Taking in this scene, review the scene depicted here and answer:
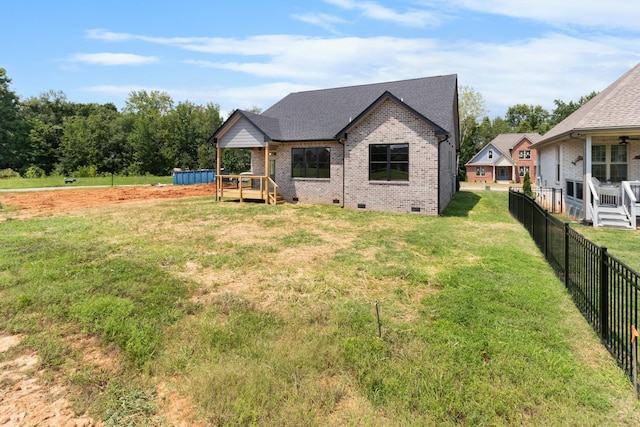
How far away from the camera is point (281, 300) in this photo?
5605 millimetres

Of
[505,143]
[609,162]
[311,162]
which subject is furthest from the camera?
[505,143]

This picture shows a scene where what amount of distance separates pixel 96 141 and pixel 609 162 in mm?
58457

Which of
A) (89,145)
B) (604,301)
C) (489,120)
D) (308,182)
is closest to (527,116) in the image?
(489,120)

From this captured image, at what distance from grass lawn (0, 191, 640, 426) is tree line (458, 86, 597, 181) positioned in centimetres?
4489

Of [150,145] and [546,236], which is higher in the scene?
[150,145]

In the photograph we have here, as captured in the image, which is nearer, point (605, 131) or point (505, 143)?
point (605, 131)

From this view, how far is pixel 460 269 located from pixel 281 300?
3750 millimetres

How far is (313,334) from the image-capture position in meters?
4.43

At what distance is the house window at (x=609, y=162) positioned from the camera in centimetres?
1385

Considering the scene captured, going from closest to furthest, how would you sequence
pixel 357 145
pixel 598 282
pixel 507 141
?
pixel 598 282
pixel 357 145
pixel 507 141

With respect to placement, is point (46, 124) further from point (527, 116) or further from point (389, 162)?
point (527, 116)

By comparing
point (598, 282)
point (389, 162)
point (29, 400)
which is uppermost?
point (389, 162)

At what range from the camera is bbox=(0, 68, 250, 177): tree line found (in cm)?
4962

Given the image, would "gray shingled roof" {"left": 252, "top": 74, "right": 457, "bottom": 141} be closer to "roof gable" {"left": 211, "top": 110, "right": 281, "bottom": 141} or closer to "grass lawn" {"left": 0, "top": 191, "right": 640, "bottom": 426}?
"roof gable" {"left": 211, "top": 110, "right": 281, "bottom": 141}
